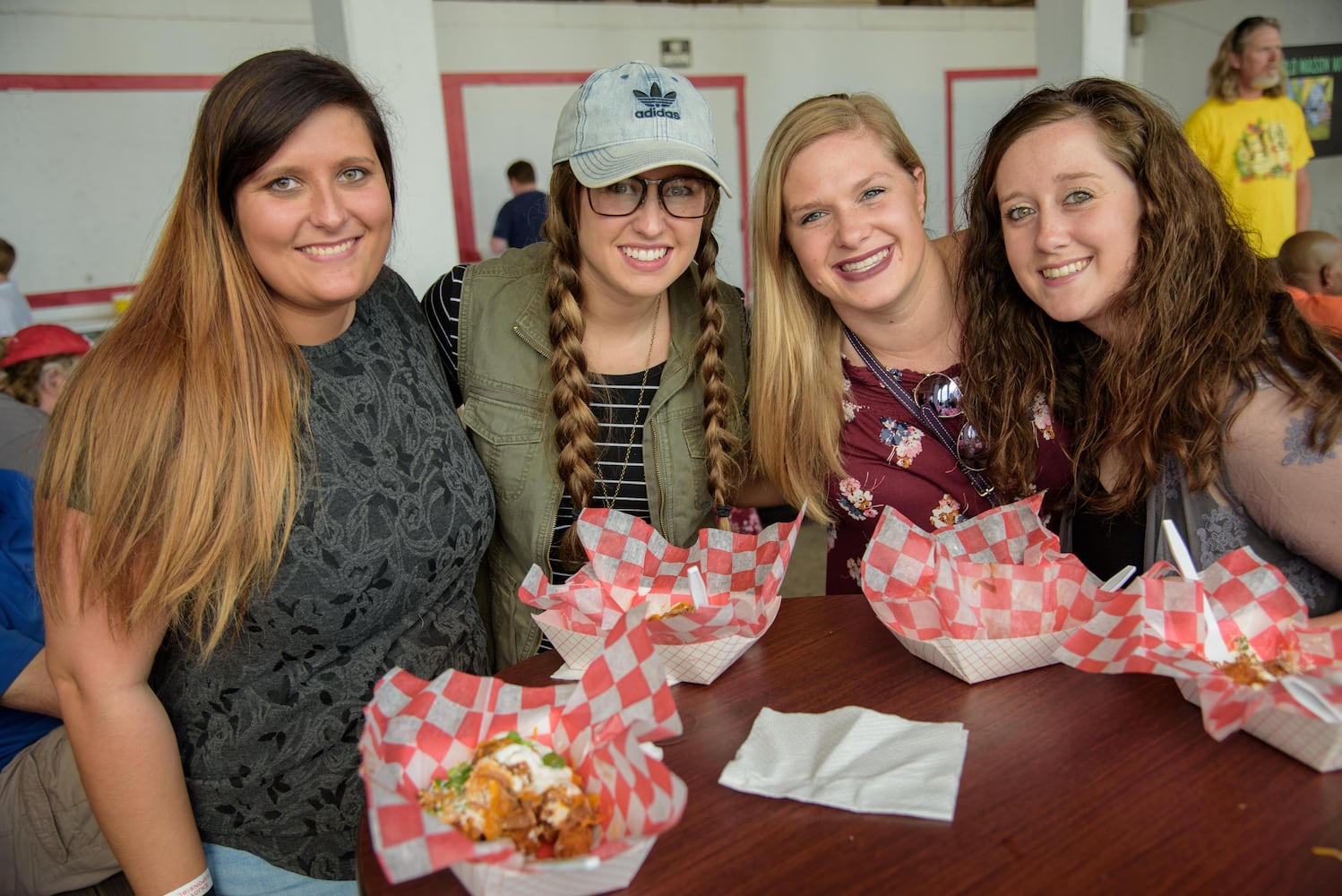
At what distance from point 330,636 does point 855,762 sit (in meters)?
0.90

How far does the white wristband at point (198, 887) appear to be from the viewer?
1626 mm

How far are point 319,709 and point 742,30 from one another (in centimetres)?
818

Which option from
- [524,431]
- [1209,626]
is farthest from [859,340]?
[1209,626]

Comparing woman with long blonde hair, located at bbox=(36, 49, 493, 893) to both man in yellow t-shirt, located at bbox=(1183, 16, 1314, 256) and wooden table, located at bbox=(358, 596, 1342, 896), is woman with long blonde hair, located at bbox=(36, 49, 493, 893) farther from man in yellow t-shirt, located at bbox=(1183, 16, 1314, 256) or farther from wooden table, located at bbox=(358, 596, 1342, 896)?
man in yellow t-shirt, located at bbox=(1183, 16, 1314, 256)

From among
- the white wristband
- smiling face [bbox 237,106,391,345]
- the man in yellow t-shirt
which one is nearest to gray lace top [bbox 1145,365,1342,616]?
smiling face [bbox 237,106,391,345]

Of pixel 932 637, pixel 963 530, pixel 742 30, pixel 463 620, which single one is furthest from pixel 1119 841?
pixel 742 30

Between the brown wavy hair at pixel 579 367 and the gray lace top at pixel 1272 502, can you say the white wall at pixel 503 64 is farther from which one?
the gray lace top at pixel 1272 502

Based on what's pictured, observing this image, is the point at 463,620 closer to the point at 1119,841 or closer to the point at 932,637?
the point at 932,637

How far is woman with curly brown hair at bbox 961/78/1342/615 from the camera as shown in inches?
67.6

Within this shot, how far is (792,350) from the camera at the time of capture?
2279 millimetres

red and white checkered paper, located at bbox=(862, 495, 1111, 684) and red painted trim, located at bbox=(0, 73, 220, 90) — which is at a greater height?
red painted trim, located at bbox=(0, 73, 220, 90)

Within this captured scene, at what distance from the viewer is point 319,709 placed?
175cm

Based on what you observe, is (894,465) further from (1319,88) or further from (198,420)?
(1319,88)

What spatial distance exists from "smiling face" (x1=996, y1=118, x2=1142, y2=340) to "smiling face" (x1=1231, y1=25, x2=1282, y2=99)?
15.6 ft
